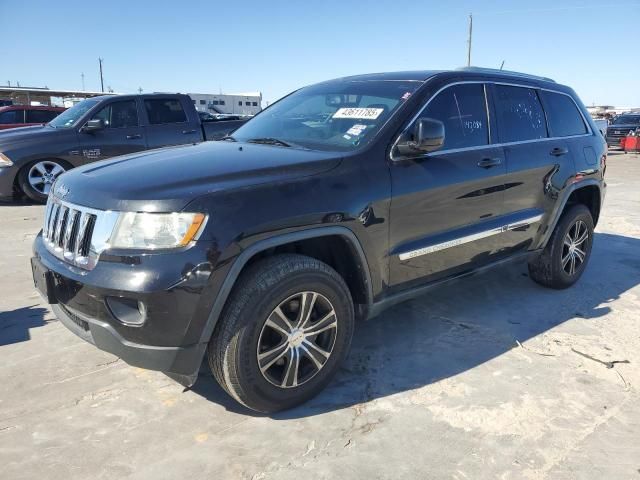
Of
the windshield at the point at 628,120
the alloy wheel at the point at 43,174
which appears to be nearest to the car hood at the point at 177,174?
the alloy wheel at the point at 43,174

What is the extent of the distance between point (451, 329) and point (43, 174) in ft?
23.9

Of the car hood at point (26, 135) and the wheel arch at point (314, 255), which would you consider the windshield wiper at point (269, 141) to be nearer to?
the wheel arch at point (314, 255)

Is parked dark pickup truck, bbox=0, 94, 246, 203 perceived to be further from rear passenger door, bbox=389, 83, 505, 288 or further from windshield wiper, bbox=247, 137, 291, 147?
rear passenger door, bbox=389, 83, 505, 288

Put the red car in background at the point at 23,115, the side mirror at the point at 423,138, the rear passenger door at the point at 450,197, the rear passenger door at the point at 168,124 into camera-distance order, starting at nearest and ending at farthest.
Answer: the side mirror at the point at 423,138 → the rear passenger door at the point at 450,197 → the rear passenger door at the point at 168,124 → the red car in background at the point at 23,115

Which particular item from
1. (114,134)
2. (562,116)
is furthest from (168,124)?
(562,116)

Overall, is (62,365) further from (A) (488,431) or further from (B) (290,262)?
(A) (488,431)

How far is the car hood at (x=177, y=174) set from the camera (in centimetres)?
235

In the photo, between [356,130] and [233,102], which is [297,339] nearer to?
[356,130]

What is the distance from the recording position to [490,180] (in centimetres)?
362

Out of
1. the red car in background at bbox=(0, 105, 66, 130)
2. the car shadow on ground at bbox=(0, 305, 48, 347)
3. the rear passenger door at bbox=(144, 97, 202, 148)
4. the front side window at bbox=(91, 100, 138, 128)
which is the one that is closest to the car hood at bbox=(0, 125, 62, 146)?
the front side window at bbox=(91, 100, 138, 128)

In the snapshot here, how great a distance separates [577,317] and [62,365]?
3.75 m

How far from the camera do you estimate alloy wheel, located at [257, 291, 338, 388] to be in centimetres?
260

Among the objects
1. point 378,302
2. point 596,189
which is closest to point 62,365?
point 378,302

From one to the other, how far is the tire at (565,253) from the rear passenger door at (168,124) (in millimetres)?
6497
